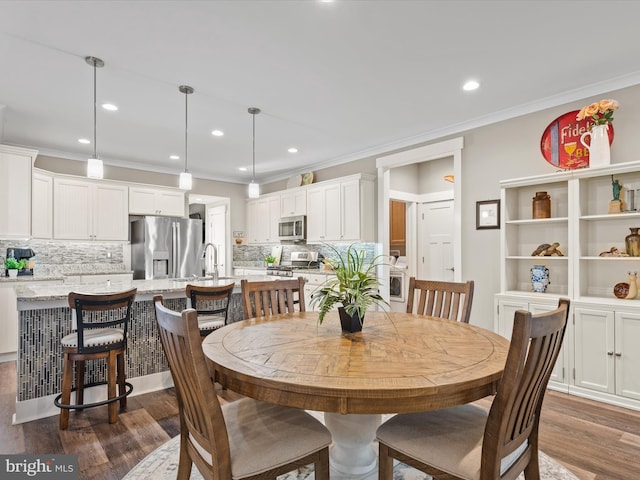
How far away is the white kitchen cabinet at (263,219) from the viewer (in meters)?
6.58

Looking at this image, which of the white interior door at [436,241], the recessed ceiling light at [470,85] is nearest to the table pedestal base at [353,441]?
the recessed ceiling light at [470,85]

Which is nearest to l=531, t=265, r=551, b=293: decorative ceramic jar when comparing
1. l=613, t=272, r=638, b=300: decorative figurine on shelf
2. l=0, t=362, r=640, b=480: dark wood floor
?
l=613, t=272, r=638, b=300: decorative figurine on shelf

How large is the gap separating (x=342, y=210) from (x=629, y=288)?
10.9ft

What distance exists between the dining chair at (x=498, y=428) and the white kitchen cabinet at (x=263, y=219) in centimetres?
526

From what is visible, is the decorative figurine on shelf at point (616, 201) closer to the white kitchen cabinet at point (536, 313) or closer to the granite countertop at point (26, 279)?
the white kitchen cabinet at point (536, 313)

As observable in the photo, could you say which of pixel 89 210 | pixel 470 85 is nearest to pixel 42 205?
pixel 89 210

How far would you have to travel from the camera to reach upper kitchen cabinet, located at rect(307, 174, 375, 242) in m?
5.03

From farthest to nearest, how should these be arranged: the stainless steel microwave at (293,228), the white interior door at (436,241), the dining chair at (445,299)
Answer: the stainless steel microwave at (293,228), the white interior door at (436,241), the dining chair at (445,299)

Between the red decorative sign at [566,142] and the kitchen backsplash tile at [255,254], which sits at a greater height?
the red decorative sign at [566,142]

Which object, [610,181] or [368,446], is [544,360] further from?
[610,181]

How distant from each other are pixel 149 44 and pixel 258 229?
15.2 feet

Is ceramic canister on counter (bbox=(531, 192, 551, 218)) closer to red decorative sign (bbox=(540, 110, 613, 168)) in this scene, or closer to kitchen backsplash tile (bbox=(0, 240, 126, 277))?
red decorative sign (bbox=(540, 110, 613, 168))

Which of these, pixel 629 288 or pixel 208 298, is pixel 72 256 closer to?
pixel 208 298

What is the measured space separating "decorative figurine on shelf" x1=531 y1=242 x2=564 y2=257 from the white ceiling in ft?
4.41
